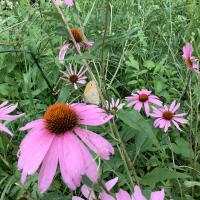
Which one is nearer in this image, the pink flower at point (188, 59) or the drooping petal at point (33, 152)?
the drooping petal at point (33, 152)

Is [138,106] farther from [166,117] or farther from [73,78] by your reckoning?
[73,78]

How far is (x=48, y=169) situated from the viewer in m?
0.43

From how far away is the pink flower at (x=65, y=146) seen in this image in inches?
16.7

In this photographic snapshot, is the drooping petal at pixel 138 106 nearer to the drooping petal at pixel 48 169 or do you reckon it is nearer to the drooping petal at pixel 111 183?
the drooping petal at pixel 111 183

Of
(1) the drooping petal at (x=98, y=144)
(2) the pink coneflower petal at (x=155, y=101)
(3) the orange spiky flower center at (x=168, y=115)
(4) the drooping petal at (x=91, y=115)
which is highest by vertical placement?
(4) the drooping petal at (x=91, y=115)

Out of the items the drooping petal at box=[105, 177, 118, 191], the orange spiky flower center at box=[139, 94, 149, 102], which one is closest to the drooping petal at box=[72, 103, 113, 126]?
the drooping petal at box=[105, 177, 118, 191]

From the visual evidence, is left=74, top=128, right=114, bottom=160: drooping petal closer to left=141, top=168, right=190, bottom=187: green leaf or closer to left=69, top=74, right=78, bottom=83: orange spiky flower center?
left=141, top=168, right=190, bottom=187: green leaf

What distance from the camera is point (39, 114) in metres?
1.24

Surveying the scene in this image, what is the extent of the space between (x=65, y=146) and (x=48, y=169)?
36 millimetres

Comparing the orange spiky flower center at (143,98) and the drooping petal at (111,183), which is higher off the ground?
the drooping petal at (111,183)

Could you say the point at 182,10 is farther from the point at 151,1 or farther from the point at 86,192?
the point at 86,192

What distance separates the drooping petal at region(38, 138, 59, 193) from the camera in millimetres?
417

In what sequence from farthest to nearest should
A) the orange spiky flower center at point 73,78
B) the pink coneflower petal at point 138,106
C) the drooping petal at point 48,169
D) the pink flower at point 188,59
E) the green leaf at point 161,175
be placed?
1. the orange spiky flower center at point 73,78
2. the pink coneflower petal at point 138,106
3. the pink flower at point 188,59
4. the green leaf at point 161,175
5. the drooping petal at point 48,169

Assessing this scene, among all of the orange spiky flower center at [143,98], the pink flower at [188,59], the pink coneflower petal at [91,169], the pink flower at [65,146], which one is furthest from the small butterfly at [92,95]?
the orange spiky flower center at [143,98]
